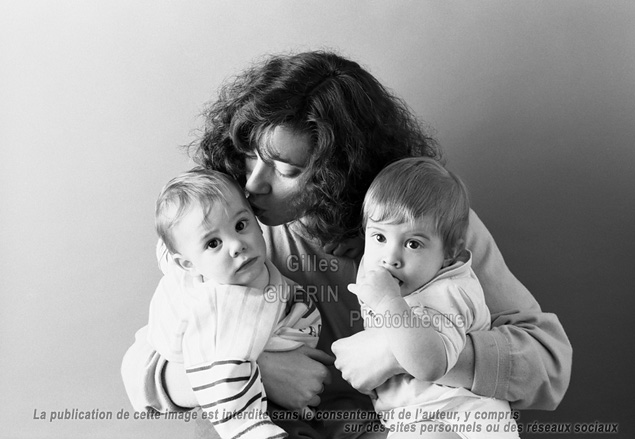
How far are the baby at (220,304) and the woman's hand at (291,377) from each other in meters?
0.02

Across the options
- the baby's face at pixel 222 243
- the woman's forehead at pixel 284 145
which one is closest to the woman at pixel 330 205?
the woman's forehead at pixel 284 145

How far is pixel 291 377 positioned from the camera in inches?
64.3

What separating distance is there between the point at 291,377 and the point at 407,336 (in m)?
0.36

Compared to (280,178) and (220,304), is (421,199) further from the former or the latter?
(220,304)

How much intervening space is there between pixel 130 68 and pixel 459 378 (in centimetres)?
123

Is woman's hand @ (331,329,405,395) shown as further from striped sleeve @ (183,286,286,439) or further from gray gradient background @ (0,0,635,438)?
gray gradient background @ (0,0,635,438)

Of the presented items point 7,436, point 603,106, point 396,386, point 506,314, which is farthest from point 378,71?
point 7,436

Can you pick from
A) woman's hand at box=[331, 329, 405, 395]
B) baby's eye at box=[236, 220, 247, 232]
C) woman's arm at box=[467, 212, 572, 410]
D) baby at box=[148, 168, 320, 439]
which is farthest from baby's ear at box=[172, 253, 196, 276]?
woman's arm at box=[467, 212, 572, 410]

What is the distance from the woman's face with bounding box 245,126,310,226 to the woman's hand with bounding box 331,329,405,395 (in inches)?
12.7

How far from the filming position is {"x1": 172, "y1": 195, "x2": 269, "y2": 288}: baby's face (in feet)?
5.10

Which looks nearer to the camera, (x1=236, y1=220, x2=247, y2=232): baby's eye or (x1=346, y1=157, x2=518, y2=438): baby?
(x1=346, y1=157, x2=518, y2=438): baby

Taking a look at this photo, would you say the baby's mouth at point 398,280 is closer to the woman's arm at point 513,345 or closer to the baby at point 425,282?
the baby at point 425,282

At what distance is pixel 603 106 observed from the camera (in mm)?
2111

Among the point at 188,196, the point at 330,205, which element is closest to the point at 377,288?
the point at 330,205
